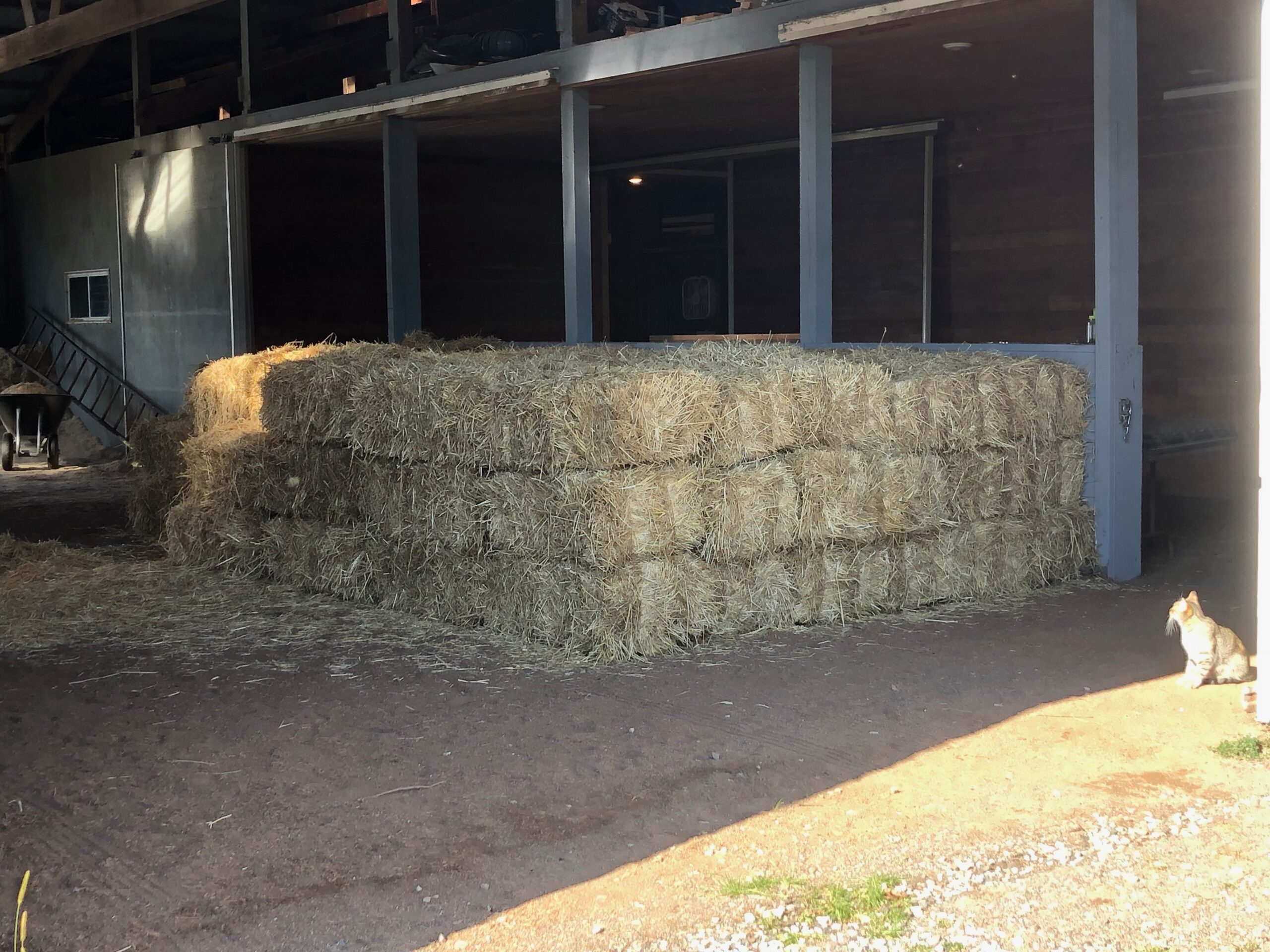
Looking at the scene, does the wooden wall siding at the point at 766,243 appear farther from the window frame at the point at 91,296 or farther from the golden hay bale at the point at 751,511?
the golden hay bale at the point at 751,511

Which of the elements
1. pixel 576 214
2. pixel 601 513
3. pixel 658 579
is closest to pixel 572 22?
pixel 576 214

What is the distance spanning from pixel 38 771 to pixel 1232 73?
360 inches

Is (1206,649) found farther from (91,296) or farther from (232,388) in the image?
(91,296)

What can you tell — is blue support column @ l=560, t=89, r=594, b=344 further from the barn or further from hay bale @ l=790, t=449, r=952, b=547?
hay bale @ l=790, t=449, r=952, b=547

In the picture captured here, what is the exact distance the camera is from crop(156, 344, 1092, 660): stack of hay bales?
634 cm

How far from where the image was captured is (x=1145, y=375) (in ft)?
35.8

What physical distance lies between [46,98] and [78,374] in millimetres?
4057

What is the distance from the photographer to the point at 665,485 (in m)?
6.38

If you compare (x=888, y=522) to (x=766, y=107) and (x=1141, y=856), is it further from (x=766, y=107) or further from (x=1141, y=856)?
(x=766, y=107)

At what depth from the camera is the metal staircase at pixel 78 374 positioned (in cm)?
1562

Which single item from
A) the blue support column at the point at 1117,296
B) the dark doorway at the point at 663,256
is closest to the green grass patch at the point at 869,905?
the blue support column at the point at 1117,296

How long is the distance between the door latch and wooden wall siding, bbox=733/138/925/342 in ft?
15.9

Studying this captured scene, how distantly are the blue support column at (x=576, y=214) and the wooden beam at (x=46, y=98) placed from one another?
9.39 metres

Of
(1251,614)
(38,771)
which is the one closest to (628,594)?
(38,771)
